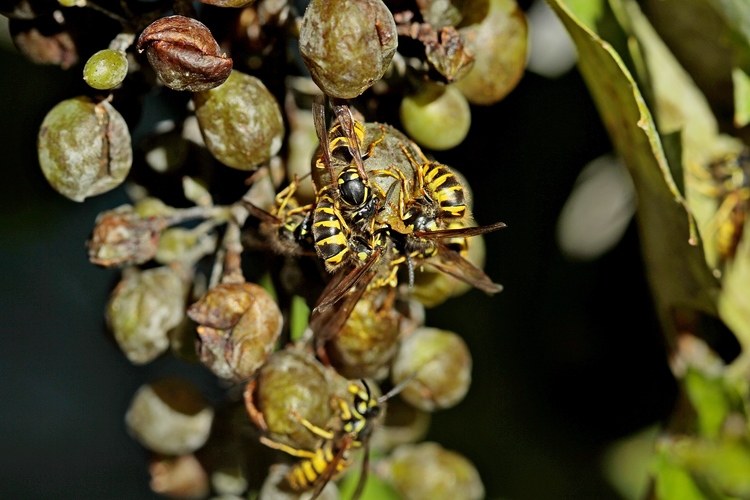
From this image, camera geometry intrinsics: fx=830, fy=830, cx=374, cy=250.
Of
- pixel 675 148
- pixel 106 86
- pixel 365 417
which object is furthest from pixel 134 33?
pixel 675 148

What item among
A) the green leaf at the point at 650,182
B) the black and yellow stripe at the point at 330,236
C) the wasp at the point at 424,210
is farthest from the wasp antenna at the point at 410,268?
the green leaf at the point at 650,182

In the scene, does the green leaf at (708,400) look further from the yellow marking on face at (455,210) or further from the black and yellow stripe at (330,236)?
the black and yellow stripe at (330,236)

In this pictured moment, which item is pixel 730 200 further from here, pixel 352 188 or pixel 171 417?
pixel 171 417

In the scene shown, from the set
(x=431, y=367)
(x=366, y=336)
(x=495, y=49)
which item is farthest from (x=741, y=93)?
(x=366, y=336)

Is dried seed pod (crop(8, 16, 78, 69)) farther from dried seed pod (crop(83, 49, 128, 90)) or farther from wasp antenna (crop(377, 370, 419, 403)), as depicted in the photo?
wasp antenna (crop(377, 370, 419, 403))

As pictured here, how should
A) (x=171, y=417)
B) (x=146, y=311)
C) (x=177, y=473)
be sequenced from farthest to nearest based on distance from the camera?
(x=177, y=473) < (x=171, y=417) < (x=146, y=311)
